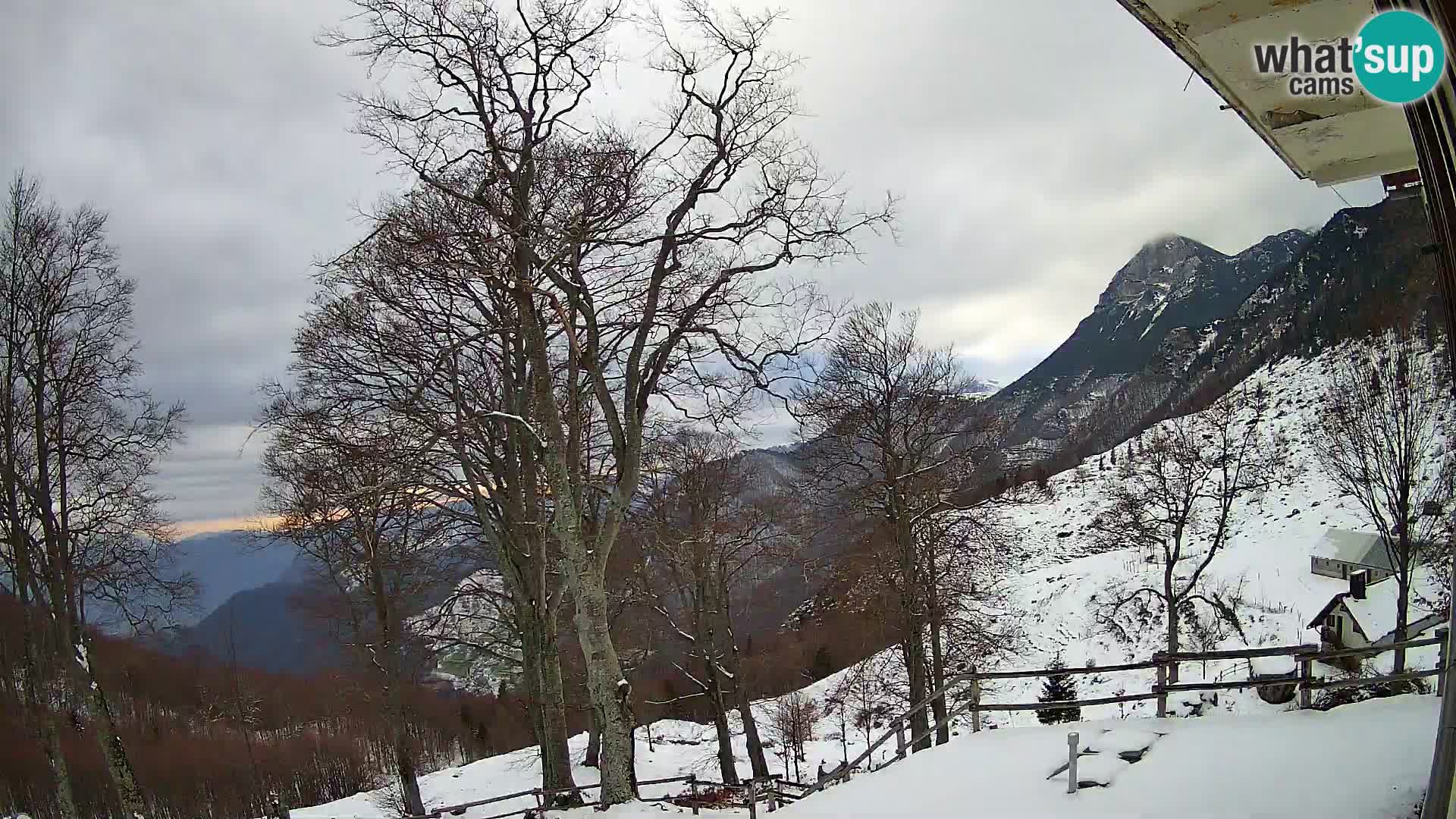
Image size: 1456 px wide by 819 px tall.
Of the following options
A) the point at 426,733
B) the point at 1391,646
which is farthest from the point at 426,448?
the point at 426,733

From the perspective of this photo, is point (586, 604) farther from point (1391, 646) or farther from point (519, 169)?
point (1391, 646)

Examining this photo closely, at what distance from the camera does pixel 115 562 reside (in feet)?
35.5

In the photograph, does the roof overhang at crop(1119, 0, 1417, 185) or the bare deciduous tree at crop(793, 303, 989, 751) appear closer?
the roof overhang at crop(1119, 0, 1417, 185)

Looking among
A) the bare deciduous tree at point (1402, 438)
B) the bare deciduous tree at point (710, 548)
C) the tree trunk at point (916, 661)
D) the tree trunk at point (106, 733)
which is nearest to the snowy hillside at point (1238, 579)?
the bare deciduous tree at point (1402, 438)

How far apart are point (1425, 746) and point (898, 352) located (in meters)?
10.3

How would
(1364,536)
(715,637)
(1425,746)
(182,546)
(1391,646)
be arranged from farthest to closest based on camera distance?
1. (1364,536)
2. (715,637)
3. (182,546)
4. (1391,646)
5. (1425,746)

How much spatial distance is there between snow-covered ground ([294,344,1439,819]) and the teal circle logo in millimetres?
4871

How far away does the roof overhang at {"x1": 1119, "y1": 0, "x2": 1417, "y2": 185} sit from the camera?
2.93 meters

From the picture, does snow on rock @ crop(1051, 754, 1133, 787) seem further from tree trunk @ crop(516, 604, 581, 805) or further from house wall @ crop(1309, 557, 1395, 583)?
house wall @ crop(1309, 557, 1395, 583)

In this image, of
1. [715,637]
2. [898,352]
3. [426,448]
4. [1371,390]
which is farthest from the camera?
[715,637]

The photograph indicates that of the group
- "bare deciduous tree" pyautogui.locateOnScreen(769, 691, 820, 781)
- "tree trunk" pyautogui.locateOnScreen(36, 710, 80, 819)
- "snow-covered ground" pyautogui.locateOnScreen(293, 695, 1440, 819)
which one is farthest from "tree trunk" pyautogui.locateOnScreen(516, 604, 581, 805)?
"bare deciduous tree" pyautogui.locateOnScreen(769, 691, 820, 781)

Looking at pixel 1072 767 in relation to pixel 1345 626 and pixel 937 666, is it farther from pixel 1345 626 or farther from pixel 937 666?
pixel 1345 626

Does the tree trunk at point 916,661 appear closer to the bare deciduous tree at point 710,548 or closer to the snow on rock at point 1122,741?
the bare deciduous tree at point 710,548

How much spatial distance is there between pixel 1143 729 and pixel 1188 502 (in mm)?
12853
